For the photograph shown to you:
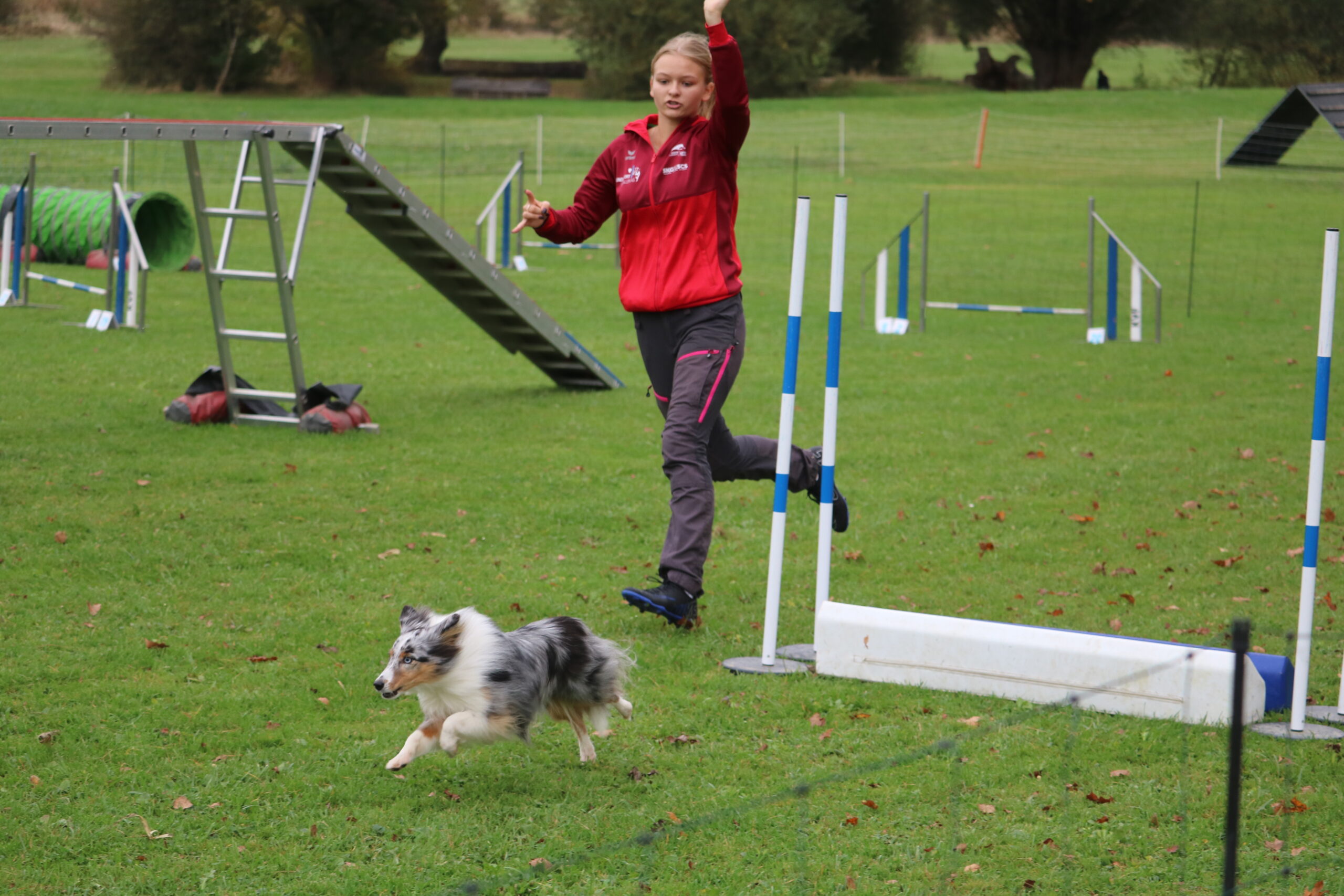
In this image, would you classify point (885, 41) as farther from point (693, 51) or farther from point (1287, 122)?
point (693, 51)

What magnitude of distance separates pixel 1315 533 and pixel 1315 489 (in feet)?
0.51

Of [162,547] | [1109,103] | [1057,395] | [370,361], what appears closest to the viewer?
[162,547]

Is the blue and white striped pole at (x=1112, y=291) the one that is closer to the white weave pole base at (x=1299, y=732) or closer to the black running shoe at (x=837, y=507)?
the black running shoe at (x=837, y=507)

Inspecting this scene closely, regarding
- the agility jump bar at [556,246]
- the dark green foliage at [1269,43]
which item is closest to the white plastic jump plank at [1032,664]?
the agility jump bar at [556,246]

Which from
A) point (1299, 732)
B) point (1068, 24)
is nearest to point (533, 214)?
point (1299, 732)

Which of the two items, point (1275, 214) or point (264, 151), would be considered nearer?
point (264, 151)

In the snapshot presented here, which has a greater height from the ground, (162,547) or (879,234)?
(879,234)

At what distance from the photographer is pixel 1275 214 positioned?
24.8 meters

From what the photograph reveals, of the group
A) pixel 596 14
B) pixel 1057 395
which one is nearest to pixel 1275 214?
pixel 1057 395

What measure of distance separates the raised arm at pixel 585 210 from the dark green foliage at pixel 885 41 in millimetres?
54579

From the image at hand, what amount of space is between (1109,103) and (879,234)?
2482 cm

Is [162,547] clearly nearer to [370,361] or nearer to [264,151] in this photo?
[264,151]

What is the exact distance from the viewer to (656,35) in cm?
4953

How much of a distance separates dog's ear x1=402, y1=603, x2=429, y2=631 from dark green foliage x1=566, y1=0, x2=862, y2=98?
4566 cm
